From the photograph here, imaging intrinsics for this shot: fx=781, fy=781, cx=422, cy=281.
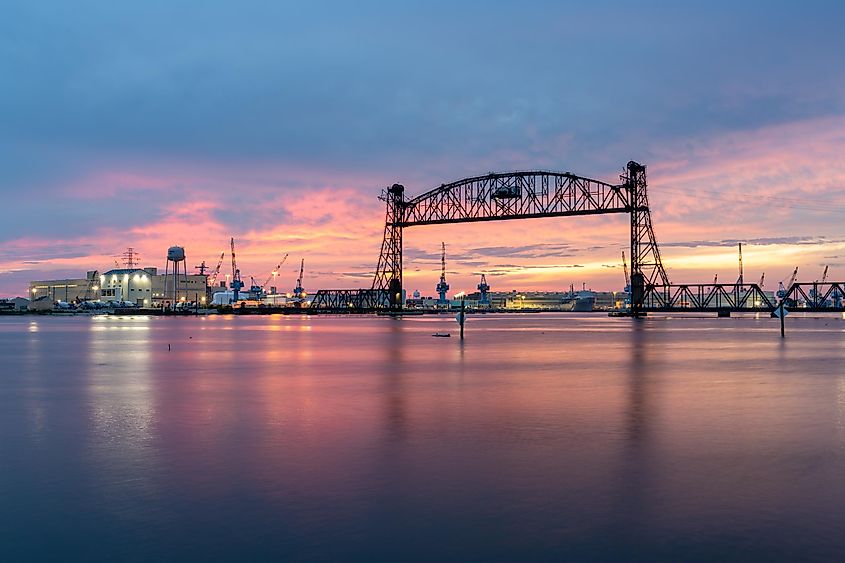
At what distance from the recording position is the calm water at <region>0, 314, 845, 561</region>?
26.7 feet

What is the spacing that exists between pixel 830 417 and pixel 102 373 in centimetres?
2461

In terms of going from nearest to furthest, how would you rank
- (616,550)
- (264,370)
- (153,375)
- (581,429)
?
(616,550) → (581,429) → (153,375) → (264,370)

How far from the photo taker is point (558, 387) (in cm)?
2383

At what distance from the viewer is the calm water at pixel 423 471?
321 inches

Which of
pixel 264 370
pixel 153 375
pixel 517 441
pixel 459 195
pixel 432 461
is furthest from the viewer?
pixel 459 195

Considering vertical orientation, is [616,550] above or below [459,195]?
below

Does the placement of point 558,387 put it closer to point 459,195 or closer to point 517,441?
point 517,441

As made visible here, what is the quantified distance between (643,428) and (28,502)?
10.9 meters

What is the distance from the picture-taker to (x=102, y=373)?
2973 cm

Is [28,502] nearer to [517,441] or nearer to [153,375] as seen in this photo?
[517,441]

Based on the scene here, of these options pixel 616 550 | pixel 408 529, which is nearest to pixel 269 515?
pixel 408 529

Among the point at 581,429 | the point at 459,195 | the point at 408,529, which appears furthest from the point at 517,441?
the point at 459,195

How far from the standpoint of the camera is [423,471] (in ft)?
37.8

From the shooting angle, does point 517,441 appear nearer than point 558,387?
Yes
